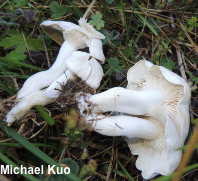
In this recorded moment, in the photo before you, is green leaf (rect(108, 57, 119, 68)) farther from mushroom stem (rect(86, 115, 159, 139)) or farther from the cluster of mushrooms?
mushroom stem (rect(86, 115, 159, 139))

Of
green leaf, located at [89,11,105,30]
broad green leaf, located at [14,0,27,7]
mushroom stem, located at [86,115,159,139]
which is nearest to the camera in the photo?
mushroom stem, located at [86,115,159,139]

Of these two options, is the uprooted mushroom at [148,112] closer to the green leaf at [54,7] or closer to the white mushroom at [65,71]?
the white mushroom at [65,71]

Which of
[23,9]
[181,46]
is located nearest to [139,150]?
[181,46]

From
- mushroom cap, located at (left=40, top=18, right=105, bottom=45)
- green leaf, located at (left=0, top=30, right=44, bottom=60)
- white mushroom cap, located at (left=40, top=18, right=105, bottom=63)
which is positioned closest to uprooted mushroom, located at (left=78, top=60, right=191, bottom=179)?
white mushroom cap, located at (left=40, top=18, right=105, bottom=63)

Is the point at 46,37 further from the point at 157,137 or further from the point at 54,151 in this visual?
the point at 157,137

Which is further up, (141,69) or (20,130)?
(141,69)

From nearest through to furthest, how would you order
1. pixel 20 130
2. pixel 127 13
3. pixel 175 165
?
1. pixel 175 165
2. pixel 20 130
3. pixel 127 13
